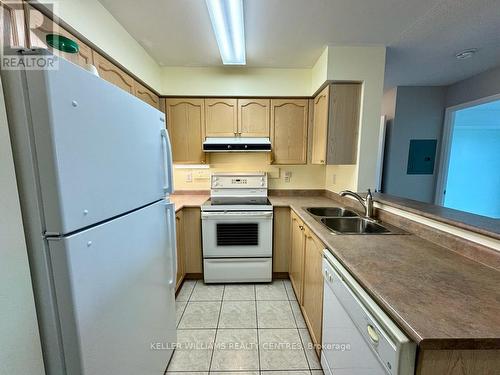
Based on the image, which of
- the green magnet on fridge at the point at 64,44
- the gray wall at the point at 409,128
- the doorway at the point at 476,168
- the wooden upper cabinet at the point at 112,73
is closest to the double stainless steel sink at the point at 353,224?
the green magnet on fridge at the point at 64,44

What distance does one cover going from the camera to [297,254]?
6.97 feet

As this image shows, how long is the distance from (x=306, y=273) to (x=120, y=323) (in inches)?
53.2

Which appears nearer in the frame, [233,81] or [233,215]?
[233,215]

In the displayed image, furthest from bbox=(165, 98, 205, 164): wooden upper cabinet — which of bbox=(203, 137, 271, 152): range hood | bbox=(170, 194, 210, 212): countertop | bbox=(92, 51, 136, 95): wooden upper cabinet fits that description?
bbox=(92, 51, 136, 95): wooden upper cabinet

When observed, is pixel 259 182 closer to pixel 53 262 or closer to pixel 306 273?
pixel 306 273

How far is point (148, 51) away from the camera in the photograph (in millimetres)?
2195

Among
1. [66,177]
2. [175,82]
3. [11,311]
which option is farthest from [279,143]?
[11,311]

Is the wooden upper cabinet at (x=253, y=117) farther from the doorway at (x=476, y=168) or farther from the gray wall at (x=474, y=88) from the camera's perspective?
the doorway at (x=476, y=168)

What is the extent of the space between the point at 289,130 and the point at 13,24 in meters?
2.29

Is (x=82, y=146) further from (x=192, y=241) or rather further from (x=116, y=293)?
(x=192, y=241)

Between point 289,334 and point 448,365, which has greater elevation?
point 448,365

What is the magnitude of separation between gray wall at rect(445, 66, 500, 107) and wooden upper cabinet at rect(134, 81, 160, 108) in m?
3.96

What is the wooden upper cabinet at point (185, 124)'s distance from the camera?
102 inches

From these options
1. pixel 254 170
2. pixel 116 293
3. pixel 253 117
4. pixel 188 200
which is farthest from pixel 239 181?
pixel 116 293
